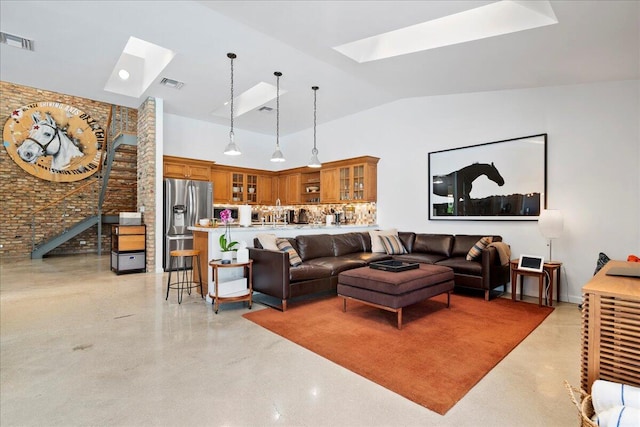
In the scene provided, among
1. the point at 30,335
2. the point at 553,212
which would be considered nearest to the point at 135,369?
the point at 30,335

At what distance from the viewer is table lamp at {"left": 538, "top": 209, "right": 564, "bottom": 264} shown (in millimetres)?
4332

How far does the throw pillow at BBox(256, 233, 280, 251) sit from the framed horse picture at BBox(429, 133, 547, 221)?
3.21 meters

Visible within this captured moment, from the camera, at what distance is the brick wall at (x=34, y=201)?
28.7ft

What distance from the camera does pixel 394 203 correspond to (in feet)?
22.3

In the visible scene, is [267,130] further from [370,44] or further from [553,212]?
[553,212]

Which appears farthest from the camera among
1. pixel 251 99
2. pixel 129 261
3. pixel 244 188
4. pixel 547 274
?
pixel 244 188

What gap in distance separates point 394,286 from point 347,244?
2.36 metres

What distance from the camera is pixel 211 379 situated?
2.41 metres

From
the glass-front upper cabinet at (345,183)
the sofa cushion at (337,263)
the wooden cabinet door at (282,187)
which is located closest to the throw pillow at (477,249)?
the sofa cushion at (337,263)

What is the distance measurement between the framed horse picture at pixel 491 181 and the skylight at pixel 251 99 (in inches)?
135

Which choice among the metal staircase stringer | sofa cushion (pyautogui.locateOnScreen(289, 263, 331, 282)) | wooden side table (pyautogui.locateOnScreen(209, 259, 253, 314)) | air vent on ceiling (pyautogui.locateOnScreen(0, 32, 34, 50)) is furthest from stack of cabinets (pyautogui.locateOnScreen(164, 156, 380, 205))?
the metal staircase stringer

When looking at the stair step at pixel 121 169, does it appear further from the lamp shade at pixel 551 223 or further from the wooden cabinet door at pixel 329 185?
the lamp shade at pixel 551 223

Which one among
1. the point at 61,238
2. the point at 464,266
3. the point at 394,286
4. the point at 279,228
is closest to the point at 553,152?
the point at 464,266

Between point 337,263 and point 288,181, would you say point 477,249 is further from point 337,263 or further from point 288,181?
point 288,181
